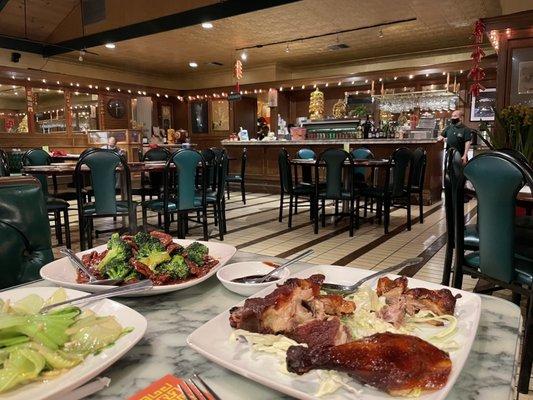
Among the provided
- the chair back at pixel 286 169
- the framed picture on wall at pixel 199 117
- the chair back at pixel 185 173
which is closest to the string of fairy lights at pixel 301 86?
the framed picture on wall at pixel 199 117

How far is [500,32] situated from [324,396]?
280 inches

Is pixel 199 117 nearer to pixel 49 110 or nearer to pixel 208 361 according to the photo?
pixel 49 110

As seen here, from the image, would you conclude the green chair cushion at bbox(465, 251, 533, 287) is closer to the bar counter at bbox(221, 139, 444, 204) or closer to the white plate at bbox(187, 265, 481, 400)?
the white plate at bbox(187, 265, 481, 400)

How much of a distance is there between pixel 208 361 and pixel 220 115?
1364 cm

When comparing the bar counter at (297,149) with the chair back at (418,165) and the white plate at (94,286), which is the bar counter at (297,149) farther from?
the white plate at (94,286)

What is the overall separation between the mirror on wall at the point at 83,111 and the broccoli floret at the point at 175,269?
12097mm

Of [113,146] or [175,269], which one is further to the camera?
Answer: [113,146]

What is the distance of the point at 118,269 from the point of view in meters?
0.91

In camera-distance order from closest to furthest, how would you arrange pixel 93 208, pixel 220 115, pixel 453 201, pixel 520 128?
pixel 453 201 < pixel 520 128 < pixel 93 208 < pixel 220 115

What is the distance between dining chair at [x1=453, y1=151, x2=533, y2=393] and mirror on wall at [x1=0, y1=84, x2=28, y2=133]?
1126cm

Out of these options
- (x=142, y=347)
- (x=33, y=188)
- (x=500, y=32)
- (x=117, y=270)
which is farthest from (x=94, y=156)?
(x=500, y=32)

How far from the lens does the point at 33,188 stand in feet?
4.54

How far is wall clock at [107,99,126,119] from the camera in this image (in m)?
12.3

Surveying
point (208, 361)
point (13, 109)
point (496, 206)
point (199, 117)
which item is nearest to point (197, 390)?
point (208, 361)
